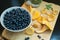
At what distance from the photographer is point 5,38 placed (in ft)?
2.37

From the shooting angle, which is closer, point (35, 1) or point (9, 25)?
point (9, 25)

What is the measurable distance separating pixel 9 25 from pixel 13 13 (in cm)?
6

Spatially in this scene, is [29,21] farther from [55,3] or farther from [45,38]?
[55,3]

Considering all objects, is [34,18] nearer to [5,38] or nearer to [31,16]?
[31,16]

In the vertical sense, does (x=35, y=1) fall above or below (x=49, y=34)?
above

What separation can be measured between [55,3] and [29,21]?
25cm

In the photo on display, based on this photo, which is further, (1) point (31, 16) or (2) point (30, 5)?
(2) point (30, 5)

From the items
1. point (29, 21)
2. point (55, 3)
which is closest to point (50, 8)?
point (55, 3)

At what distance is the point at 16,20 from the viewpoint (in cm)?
70

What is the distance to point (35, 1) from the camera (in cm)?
84

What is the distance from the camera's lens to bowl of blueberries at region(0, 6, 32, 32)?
69cm

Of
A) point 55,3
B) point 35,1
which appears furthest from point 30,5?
point 55,3

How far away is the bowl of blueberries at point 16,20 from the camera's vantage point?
0.69m

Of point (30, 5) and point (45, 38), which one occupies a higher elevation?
point (30, 5)
